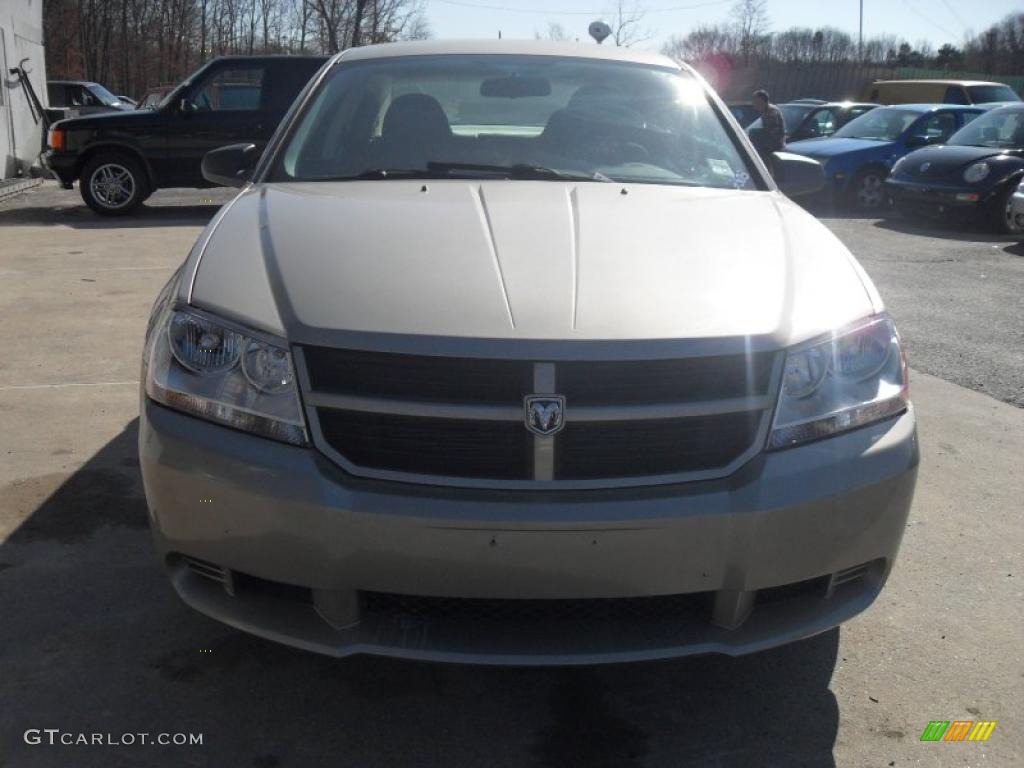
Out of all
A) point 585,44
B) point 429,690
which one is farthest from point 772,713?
point 585,44

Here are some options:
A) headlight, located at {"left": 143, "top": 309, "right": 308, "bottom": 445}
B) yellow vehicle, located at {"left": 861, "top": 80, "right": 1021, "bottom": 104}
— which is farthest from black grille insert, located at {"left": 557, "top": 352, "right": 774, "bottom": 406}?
yellow vehicle, located at {"left": 861, "top": 80, "right": 1021, "bottom": 104}

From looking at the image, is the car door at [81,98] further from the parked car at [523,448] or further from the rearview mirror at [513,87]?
the parked car at [523,448]

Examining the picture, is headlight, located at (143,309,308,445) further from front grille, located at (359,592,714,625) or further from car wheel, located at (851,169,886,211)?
car wheel, located at (851,169,886,211)

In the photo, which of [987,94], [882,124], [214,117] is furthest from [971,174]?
[987,94]

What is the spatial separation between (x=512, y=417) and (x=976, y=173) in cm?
1187

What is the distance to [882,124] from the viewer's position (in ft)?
51.1

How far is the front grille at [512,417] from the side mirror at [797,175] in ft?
7.09

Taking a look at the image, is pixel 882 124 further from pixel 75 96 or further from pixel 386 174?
pixel 75 96

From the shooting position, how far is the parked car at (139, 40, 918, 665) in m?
2.24

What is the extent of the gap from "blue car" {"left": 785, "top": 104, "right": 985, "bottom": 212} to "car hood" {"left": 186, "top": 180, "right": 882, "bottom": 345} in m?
12.0

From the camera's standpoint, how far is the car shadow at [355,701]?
96.8 inches

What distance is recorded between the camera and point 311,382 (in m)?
2.34

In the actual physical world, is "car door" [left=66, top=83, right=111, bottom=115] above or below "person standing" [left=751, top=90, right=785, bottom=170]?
above

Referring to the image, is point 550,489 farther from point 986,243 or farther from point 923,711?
point 986,243
